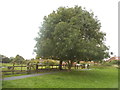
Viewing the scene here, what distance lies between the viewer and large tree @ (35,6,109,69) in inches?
902

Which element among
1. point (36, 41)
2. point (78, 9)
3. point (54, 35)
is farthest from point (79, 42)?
point (36, 41)

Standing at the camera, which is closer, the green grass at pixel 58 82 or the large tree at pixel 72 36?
the green grass at pixel 58 82

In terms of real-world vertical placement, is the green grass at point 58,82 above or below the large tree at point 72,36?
below

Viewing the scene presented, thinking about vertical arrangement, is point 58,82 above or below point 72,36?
below

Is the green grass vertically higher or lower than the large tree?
lower

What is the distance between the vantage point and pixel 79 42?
2309 cm

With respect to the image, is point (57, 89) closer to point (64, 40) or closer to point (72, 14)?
point (64, 40)

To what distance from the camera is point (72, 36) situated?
22.2 meters

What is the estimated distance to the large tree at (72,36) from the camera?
22.9m

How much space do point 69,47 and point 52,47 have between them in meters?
4.20

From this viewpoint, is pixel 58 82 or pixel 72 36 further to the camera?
pixel 72 36

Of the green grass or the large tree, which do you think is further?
the large tree

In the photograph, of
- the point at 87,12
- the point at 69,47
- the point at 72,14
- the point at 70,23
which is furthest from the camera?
the point at 87,12

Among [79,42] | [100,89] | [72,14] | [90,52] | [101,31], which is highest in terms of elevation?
[72,14]
